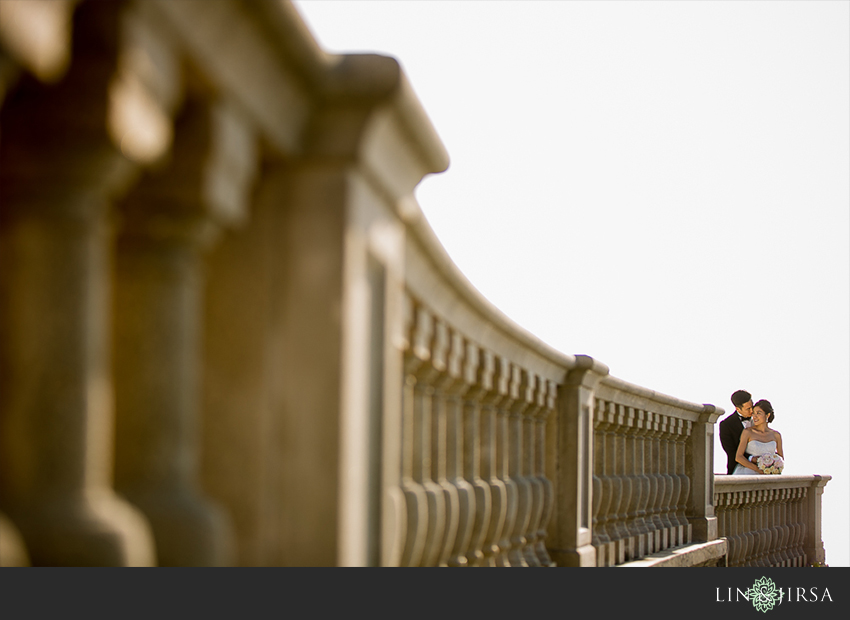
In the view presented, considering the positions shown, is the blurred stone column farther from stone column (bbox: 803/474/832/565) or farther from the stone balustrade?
stone column (bbox: 803/474/832/565)

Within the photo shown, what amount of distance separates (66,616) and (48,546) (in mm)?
189

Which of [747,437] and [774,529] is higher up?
[747,437]

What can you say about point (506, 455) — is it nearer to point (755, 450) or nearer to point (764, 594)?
point (764, 594)

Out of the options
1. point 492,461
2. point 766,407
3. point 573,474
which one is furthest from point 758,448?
point 492,461

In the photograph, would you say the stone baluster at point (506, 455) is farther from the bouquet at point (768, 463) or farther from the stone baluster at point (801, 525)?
the stone baluster at point (801, 525)

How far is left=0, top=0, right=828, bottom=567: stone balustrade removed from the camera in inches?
54.1

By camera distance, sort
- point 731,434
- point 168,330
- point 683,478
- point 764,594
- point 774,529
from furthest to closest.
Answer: point 731,434
point 774,529
point 683,478
point 764,594
point 168,330

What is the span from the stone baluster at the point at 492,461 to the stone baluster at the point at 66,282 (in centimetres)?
260

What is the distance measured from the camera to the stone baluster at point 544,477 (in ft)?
16.3

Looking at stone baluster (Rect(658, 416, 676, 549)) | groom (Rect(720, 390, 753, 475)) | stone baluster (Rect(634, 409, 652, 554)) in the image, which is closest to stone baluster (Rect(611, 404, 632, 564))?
stone baluster (Rect(634, 409, 652, 554))

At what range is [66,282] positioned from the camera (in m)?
1.38

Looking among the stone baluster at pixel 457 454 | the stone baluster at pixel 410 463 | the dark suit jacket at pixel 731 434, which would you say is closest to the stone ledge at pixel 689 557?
the stone baluster at pixel 457 454

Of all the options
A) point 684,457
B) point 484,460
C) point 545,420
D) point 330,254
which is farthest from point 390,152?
point 684,457

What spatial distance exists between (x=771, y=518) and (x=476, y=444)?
8810 mm
